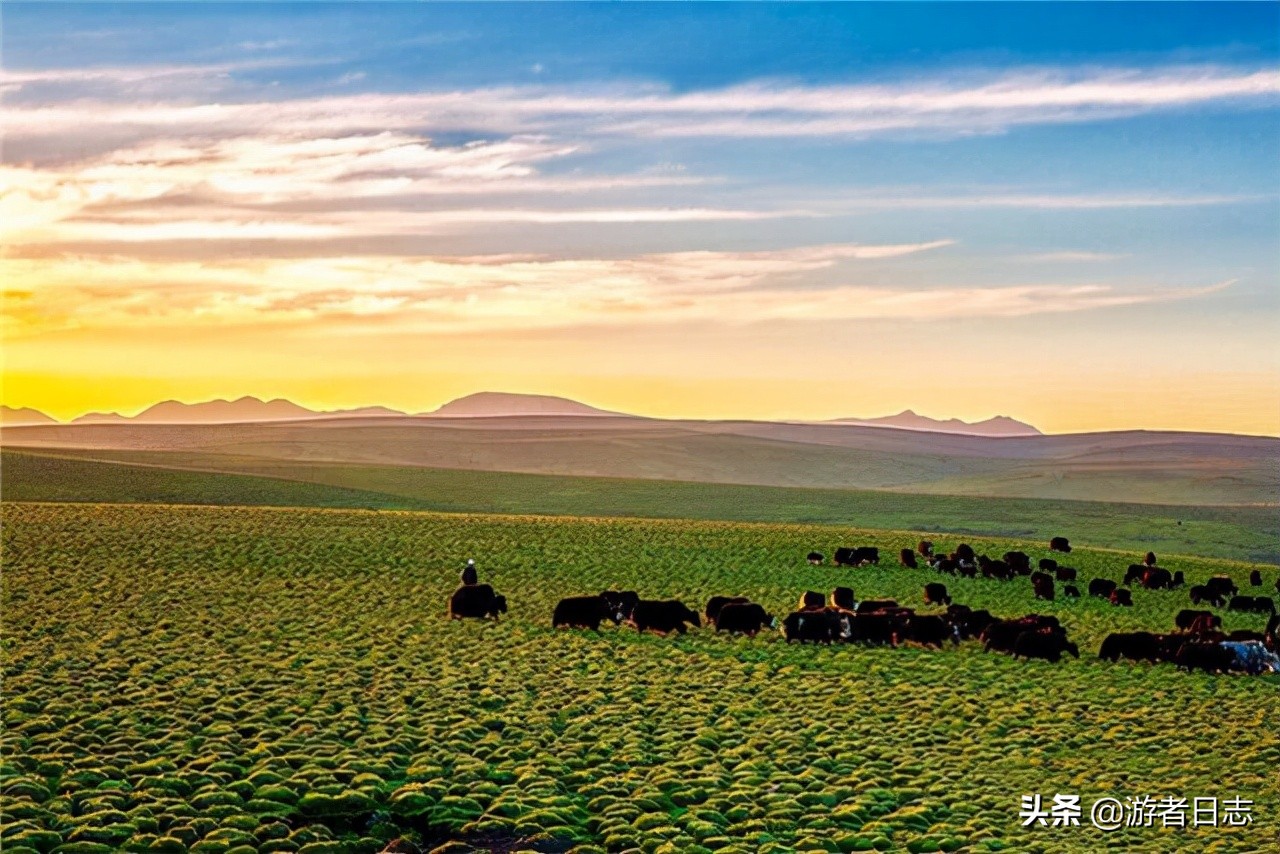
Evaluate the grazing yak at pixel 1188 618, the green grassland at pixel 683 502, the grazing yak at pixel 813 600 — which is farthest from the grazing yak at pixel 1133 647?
the green grassland at pixel 683 502

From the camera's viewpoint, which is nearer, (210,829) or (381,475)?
(210,829)

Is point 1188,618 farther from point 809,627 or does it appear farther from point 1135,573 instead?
point 809,627

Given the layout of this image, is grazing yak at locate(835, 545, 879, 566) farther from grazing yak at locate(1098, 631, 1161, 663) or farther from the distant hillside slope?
the distant hillside slope

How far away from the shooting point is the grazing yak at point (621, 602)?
28312 millimetres

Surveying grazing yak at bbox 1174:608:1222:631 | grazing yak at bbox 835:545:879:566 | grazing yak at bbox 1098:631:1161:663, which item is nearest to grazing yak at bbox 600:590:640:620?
grazing yak at bbox 1098:631:1161:663

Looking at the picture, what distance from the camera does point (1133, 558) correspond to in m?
48.8

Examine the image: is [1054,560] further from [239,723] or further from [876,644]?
[239,723]

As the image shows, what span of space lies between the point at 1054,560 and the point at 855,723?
27.6m

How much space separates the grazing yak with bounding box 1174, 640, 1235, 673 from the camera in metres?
24.2

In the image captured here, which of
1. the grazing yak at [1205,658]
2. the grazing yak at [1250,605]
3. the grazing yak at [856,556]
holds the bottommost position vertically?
the grazing yak at [1250,605]

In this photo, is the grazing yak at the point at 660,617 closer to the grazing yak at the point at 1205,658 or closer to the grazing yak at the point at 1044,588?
the grazing yak at the point at 1205,658

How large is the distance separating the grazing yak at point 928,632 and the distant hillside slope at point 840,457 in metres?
88.7

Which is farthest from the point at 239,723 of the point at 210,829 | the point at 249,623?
the point at 249,623

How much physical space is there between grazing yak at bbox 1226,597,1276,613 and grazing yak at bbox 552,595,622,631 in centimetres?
2220
